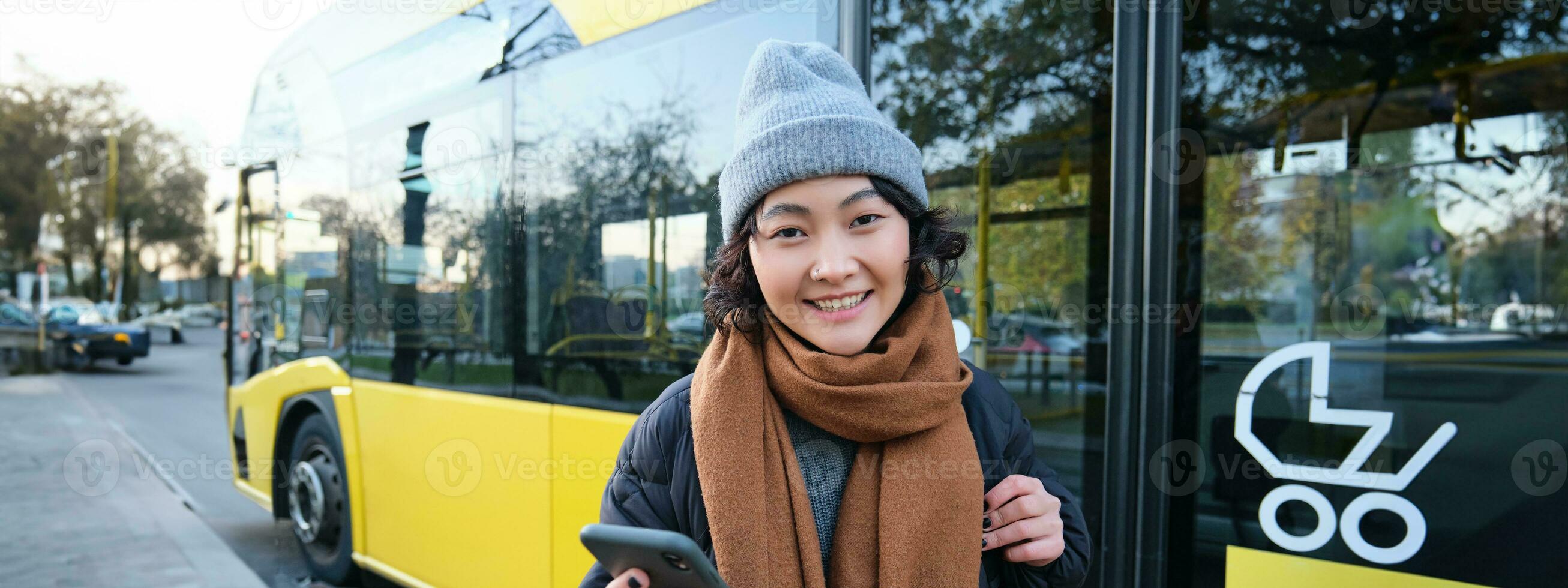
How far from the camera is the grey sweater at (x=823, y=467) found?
1283 millimetres

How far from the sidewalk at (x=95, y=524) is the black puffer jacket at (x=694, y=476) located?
4765 mm

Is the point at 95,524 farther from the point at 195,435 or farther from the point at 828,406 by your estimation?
the point at 828,406

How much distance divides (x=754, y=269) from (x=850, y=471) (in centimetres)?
32

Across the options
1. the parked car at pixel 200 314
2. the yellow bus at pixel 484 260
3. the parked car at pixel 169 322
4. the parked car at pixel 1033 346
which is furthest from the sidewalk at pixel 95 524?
the parked car at pixel 200 314

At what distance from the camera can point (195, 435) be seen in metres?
11.9

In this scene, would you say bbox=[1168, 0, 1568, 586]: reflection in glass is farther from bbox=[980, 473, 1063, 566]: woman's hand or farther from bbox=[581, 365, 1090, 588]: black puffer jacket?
bbox=[980, 473, 1063, 566]: woman's hand

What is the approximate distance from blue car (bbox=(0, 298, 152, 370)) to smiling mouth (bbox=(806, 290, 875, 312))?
2476cm

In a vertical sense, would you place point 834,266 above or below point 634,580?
above

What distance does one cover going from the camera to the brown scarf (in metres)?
1.18

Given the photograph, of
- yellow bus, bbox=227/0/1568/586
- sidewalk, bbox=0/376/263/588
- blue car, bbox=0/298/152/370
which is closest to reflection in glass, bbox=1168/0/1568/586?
yellow bus, bbox=227/0/1568/586

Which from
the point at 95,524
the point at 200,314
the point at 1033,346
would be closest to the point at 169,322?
the point at 200,314

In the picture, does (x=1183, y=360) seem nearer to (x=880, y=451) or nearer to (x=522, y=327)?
(x=880, y=451)

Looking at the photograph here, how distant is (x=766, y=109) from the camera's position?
133 cm

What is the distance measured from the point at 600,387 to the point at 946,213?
1.88 metres
